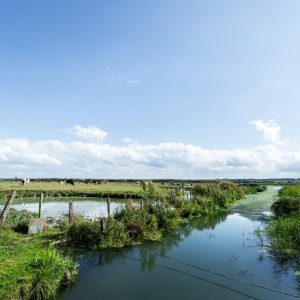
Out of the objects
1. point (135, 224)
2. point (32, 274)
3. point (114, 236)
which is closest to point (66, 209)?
point (135, 224)

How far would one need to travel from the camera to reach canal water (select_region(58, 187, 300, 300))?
41.6ft

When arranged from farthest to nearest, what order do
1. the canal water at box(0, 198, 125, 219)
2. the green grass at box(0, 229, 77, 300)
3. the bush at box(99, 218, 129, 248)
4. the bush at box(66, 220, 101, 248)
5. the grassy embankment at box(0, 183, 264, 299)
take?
the canal water at box(0, 198, 125, 219) → the bush at box(99, 218, 129, 248) → the bush at box(66, 220, 101, 248) → the grassy embankment at box(0, 183, 264, 299) → the green grass at box(0, 229, 77, 300)

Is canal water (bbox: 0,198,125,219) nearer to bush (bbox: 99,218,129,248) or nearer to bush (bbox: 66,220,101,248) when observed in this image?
bush (bbox: 99,218,129,248)

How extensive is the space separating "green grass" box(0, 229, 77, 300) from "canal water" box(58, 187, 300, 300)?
0.56m

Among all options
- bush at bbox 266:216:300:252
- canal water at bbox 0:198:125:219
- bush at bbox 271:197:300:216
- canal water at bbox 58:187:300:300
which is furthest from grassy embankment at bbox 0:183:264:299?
bush at bbox 266:216:300:252

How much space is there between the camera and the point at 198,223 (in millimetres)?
30328

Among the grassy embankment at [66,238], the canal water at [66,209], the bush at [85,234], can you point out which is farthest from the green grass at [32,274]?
the canal water at [66,209]

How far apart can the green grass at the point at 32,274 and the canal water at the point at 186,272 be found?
56 centimetres

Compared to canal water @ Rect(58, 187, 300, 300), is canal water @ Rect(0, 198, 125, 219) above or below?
above

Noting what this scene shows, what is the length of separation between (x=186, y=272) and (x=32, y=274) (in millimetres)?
6569

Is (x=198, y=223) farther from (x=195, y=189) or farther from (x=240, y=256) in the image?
(x=195, y=189)

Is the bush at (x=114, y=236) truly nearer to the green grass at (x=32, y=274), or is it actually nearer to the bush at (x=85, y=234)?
the bush at (x=85, y=234)

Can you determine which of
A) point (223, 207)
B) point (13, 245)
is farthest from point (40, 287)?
point (223, 207)

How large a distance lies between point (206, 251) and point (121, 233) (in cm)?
476
